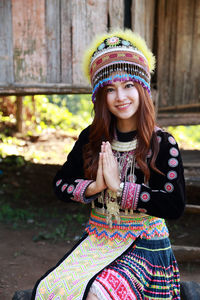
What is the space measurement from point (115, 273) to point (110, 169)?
590 mm

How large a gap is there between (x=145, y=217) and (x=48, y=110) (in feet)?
23.7

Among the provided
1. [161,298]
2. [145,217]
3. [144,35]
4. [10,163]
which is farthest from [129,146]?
[10,163]

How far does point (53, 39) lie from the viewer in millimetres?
3875

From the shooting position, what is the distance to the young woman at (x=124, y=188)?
6.79 feet

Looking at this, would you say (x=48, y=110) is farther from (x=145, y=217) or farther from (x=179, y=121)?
(x=145, y=217)

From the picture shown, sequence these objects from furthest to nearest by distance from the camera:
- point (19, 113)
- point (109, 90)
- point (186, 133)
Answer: point (186, 133), point (19, 113), point (109, 90)

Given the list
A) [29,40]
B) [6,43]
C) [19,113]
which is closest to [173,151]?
[29,40]

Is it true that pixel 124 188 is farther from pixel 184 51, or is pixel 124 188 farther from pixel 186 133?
pixel 186 133

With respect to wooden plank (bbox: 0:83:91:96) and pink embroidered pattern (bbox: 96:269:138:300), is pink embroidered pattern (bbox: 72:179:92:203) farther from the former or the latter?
wooden plank (bbox: 0:83:91:96)

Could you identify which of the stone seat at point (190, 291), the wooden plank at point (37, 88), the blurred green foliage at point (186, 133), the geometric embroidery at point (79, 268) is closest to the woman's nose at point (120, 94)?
the geometric embroidery at point (79, 268)

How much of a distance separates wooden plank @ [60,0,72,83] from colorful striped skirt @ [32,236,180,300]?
7.00ft

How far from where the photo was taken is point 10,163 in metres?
6.59

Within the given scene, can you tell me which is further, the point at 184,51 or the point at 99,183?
the point at 184,51

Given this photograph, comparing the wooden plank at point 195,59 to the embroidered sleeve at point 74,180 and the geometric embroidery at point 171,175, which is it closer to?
the embroidered sleeve at point 74,180
